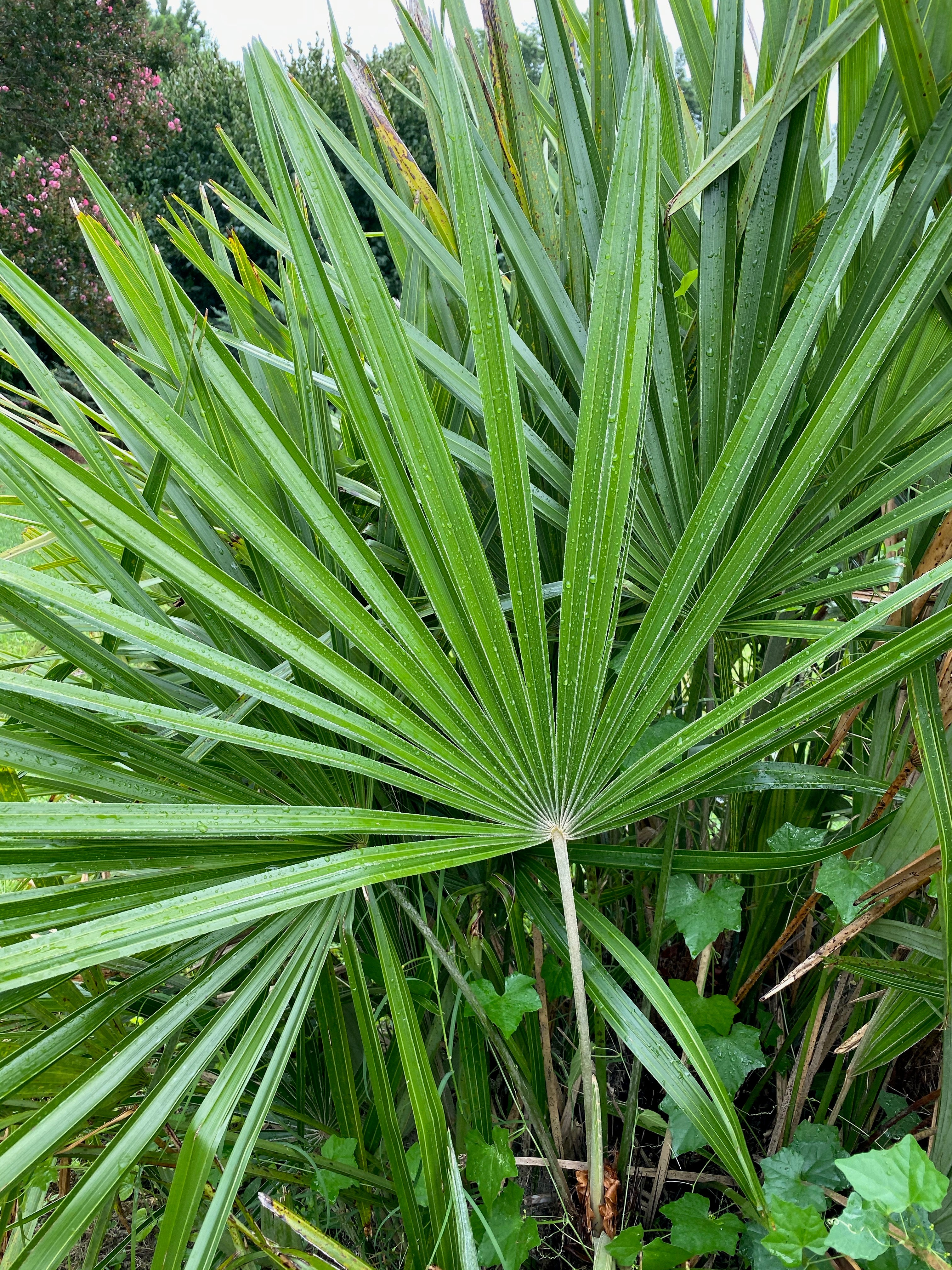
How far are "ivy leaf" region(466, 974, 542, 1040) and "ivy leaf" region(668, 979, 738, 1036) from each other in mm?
162

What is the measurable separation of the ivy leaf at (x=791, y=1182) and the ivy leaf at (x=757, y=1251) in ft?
0.12

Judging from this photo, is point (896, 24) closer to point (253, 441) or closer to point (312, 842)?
point (253, 441)

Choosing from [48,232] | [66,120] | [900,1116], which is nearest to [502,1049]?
[900,1116]

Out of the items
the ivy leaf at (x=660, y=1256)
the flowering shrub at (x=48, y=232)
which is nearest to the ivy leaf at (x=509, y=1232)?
the ivy leaf at (x=660, y=1256)

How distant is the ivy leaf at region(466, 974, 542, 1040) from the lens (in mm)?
840

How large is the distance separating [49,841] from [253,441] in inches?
Answer: 15.0

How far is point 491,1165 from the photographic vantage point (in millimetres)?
843

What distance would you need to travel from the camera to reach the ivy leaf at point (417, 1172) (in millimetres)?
933

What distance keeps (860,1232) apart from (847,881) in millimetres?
270

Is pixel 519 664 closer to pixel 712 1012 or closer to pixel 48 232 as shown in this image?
pixel 712 1012

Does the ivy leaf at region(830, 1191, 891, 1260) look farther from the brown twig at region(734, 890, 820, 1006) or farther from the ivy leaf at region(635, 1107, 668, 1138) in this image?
the ivy leaf at region(635, 1107, 668, 1138)

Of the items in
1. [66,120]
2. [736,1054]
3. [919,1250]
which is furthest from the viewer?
[66,120]

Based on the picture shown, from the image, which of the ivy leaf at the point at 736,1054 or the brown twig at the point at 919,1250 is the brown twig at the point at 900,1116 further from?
the brown twig at the point at 919,1250

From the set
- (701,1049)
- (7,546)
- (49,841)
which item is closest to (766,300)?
(701,1049)
